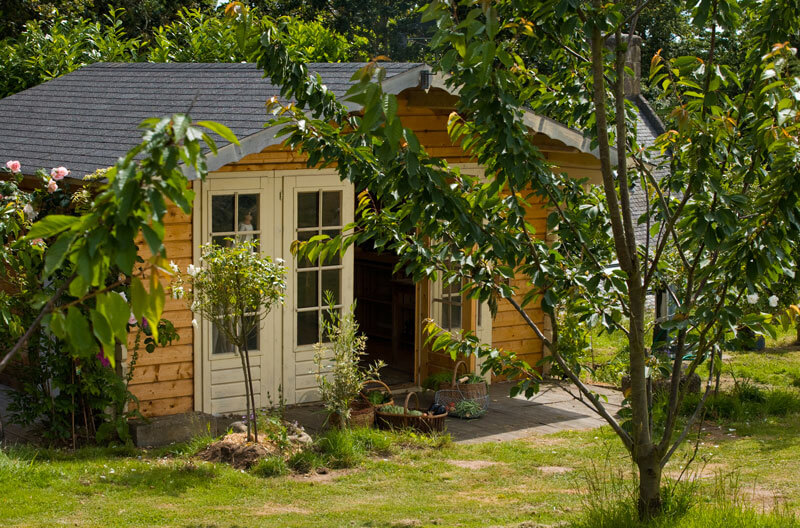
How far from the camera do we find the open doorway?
1298 centimetres

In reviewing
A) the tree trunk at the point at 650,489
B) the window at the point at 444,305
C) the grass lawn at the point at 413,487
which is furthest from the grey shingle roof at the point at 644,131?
the tree trunk at the point at 650,489

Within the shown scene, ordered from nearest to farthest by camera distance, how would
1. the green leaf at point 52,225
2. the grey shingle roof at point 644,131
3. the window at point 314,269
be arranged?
1. the green leaf at point 52,225
2. the window at point 314,269
3. the grey shingle roof at point 644,131

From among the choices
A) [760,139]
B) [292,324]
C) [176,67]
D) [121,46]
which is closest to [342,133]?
[760,139]

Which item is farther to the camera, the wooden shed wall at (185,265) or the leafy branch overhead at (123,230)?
the wooden shed wall at (185,265)

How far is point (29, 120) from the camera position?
1182 centimetres

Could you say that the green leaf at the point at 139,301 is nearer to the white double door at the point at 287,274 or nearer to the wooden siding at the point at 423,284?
the wooden siding at the point at 423,284

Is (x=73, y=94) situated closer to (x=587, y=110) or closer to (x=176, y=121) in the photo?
(x=587, y=110)

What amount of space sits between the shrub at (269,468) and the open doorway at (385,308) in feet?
15.7

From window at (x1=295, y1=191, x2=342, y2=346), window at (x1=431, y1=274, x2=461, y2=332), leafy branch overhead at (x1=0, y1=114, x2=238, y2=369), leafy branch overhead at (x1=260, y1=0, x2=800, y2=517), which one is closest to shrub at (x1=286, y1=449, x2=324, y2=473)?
window at (x1=295, y1=191, x2=342, y2=346)

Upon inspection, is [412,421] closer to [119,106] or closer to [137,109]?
[137,109]

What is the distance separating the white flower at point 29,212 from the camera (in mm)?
7402

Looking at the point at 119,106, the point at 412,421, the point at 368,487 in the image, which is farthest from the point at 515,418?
the point at 119,106

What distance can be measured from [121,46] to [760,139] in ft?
46.4

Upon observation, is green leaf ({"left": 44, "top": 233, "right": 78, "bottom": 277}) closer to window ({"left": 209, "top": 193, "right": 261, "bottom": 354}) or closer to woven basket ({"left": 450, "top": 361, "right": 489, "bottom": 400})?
window ({"left": 209, "top": 193, "right": 261, "bottom": 354})
